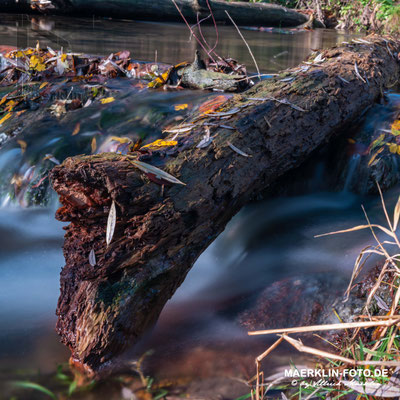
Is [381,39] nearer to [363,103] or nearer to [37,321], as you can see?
[363,103]

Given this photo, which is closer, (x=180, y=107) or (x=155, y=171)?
(x=155, y=171)

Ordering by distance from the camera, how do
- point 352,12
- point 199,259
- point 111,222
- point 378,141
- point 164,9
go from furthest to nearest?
point 352,12
point 164,9
point 378,141
point 199,259
point 111,222

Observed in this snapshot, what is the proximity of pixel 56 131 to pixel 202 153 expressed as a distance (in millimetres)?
2149

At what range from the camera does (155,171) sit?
1728 millimetres

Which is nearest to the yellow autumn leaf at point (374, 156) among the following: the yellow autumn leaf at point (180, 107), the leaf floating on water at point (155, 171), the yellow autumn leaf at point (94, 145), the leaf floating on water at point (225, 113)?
the leaf floating on water at point (225, 113)

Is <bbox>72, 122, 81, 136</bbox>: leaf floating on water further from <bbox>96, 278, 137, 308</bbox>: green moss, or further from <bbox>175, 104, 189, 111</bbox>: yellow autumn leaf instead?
<bbox>96, 278, 137, 308</bbox>: green moss

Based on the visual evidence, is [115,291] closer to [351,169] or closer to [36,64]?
[351,169]

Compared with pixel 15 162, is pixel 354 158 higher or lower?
higher

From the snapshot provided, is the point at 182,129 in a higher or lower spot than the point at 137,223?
higher

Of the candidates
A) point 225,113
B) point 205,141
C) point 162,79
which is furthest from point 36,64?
point 205,141

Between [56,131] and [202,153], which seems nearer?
[202,153]

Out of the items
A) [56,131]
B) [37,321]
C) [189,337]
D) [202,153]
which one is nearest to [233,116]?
[202,153]

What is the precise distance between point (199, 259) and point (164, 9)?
9349 millimetres

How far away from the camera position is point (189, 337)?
1.96 meters
